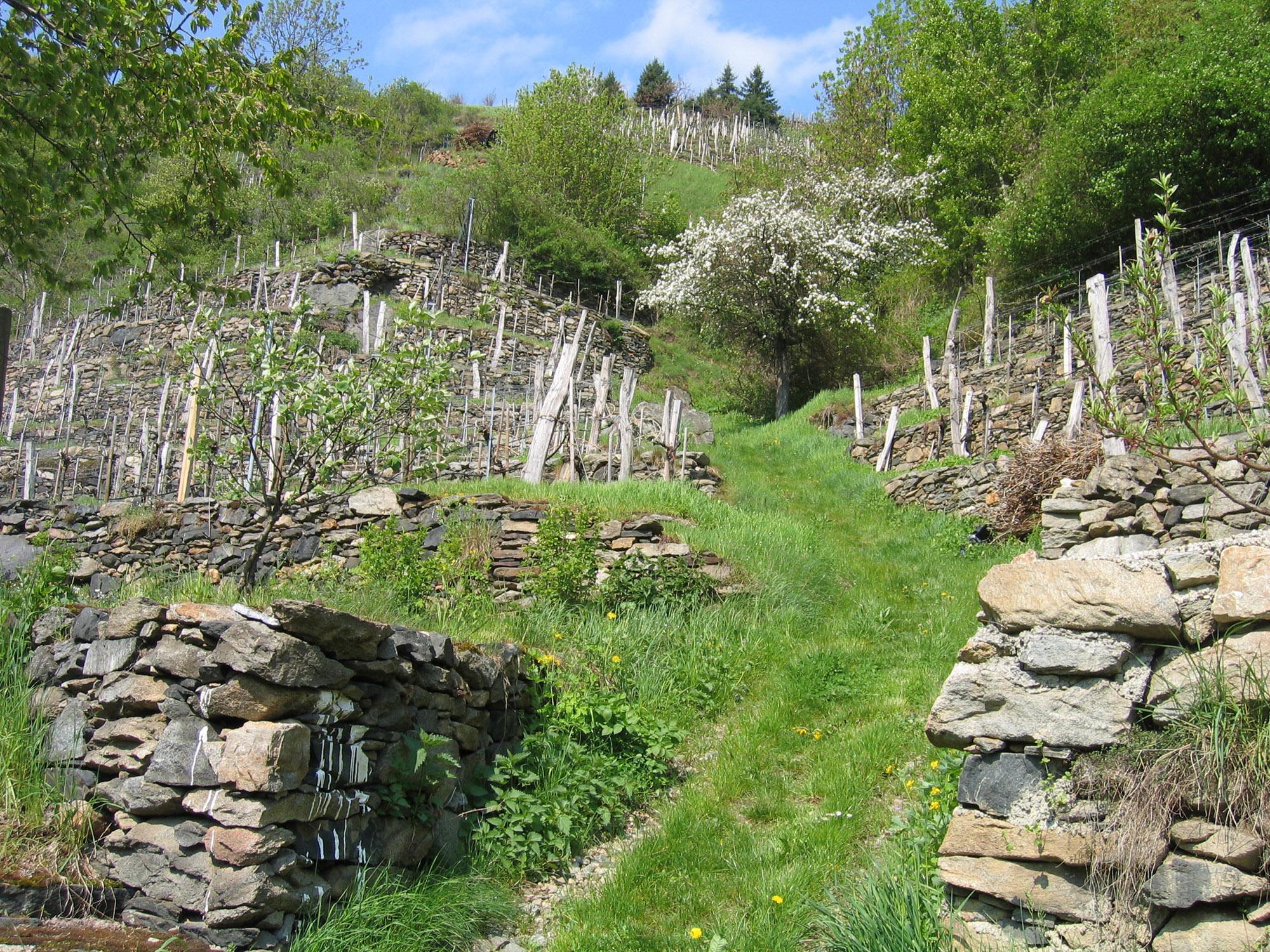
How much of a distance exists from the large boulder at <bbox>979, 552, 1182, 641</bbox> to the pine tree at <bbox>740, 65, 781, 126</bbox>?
234 ft

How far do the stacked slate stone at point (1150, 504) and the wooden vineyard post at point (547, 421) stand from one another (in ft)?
22.0

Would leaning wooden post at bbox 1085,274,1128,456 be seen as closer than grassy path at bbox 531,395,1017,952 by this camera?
No

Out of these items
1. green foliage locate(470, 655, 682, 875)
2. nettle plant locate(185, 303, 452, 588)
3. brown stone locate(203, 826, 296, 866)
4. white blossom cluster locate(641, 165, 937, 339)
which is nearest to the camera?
brown stone locate(203, 826, 296, 866)

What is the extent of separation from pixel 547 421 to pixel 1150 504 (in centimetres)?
728

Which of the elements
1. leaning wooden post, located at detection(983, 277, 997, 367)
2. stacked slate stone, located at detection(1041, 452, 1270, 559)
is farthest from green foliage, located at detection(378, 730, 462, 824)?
leaning wooden post, located at detection(983, 277, 997, 367)

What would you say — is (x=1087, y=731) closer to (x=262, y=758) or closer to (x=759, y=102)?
(x=262, y=758)

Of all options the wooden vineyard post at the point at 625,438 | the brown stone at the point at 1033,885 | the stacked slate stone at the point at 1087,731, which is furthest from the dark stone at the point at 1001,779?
the wooden vineyard post at the point at 625,438

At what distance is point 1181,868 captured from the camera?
3277 mm

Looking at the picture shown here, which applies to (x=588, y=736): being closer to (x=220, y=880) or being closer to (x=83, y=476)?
(x=220, y=880)

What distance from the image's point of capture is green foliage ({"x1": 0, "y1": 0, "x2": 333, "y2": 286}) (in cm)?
706

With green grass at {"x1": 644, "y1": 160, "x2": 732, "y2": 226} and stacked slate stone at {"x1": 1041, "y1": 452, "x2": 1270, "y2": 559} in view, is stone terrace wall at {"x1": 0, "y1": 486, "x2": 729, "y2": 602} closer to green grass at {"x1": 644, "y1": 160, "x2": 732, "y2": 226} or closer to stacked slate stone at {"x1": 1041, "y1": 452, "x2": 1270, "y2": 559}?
stacked slate stone at {"x1": 1041, "y1": 452, "x2": 1270, "y2": 559}

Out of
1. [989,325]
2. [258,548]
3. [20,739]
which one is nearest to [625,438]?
[258,548]

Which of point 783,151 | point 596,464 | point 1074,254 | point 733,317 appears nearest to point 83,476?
point 596,464

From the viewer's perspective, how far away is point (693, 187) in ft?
171
